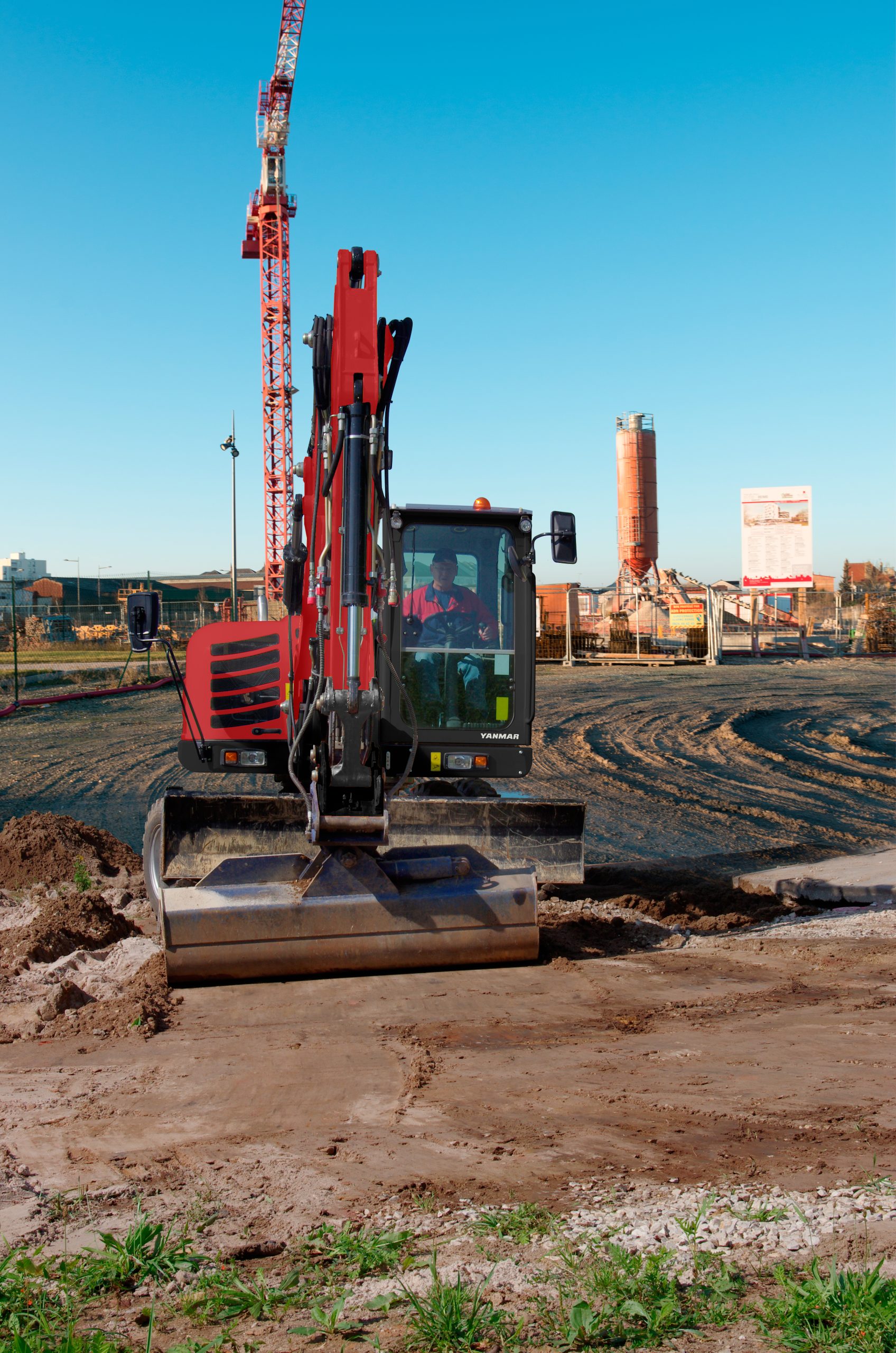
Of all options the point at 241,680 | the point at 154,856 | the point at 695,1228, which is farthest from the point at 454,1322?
the point at 241,680

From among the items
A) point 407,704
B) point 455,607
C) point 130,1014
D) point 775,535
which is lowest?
point 130,1014

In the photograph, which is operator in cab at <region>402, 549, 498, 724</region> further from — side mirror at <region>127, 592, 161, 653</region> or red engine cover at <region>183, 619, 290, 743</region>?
side mirror at <region>127, 592, 161, 653</region>

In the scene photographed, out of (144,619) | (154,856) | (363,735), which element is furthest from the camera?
(154,856)

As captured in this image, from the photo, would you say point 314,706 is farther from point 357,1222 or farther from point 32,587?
point 32,587

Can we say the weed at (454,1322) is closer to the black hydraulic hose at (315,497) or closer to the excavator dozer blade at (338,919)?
the excavator dozer blade at (338,919)

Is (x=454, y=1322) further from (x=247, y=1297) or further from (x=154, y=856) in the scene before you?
(x=154, y=856)

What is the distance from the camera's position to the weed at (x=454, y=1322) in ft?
8.44

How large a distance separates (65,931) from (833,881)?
5.51m

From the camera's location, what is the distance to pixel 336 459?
6.18 m

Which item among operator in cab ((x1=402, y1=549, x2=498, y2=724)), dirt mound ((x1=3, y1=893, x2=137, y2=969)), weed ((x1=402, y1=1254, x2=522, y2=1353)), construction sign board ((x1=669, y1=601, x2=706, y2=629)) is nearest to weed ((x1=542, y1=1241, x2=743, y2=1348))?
weed ((x1=402, y1=1254, x2=522, y2=1353))

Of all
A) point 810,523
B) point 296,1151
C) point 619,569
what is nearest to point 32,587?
point 619,569

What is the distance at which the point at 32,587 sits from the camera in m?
64.2

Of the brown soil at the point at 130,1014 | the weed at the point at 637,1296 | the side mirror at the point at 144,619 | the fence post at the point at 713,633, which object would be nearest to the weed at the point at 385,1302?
the weed at the point at 637,1296

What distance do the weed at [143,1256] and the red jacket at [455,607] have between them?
4596 millimetres
